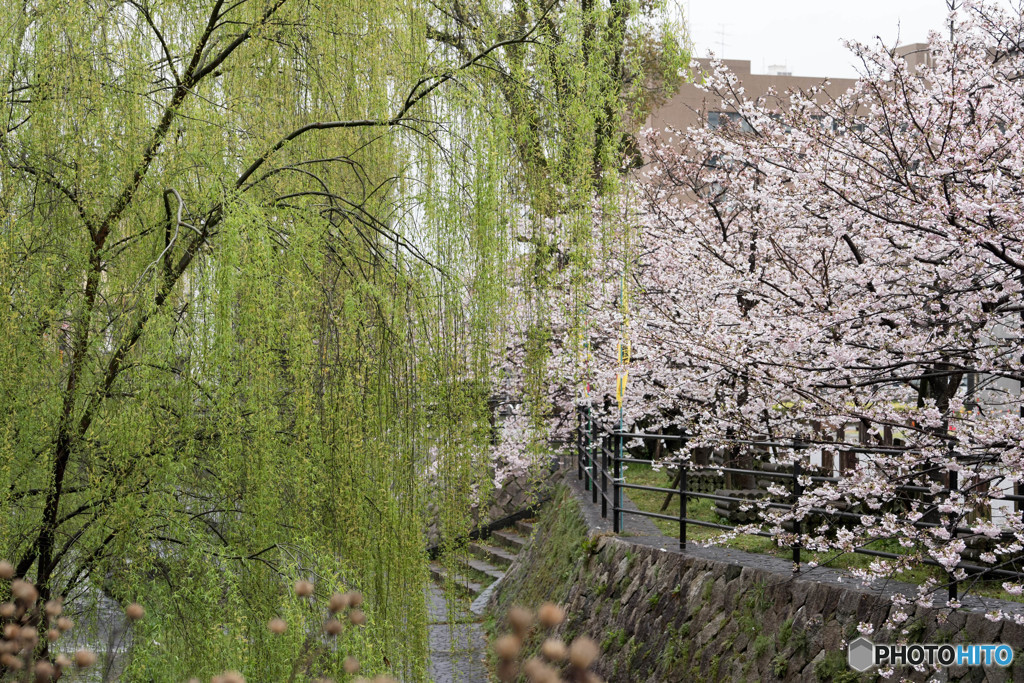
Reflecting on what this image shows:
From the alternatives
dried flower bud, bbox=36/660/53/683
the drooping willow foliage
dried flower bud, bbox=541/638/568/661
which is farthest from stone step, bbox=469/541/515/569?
dried flower bud, bbox=541/638/568/661

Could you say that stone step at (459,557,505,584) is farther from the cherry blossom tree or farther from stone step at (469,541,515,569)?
the cherry blossom tree

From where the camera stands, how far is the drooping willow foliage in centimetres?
401

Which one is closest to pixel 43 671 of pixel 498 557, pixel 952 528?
pixel 952 528

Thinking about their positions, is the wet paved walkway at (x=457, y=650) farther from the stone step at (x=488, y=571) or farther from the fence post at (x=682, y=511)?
the fence post at (x=682, y=511)

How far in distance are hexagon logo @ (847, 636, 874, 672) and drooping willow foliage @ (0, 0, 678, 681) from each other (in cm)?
260

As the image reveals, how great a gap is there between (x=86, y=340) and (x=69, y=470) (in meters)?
0.77

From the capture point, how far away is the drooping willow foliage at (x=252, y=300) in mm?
4012

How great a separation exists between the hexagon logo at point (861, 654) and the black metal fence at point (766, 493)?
0.55 meters

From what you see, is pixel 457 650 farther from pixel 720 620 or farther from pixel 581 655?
pixel 581 655

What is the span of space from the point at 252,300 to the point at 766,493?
22.7 feet

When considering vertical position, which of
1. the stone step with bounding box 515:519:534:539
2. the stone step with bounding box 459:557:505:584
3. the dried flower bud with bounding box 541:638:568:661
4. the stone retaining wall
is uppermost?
the dried flower bud with bounding box 541:638:568:661

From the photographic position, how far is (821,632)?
19.4ft

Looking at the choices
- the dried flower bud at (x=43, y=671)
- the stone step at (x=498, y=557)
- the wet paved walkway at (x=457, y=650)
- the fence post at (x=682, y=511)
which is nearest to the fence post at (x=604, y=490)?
the fence post at (x=682, y=511)

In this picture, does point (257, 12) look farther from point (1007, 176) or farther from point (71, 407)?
point (1007, 176)
